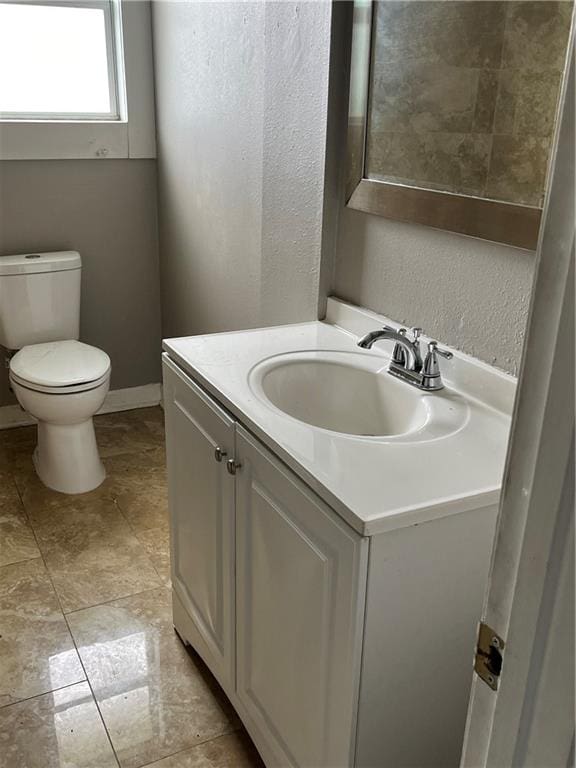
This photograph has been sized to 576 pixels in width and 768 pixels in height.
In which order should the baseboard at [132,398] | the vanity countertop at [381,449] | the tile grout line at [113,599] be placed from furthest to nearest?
the baseboard at [132,398] → the tile grout line at [113,599] → the vanity countertop at [381,449]

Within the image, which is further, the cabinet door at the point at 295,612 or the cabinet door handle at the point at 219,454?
the cabinet door handle at the point at 219,454

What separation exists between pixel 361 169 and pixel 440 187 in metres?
0.29

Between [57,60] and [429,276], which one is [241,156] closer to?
[429,276]

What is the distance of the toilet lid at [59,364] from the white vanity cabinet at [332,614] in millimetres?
1052

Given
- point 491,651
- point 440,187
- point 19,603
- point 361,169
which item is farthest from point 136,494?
point 491,651

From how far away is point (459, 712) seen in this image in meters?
1.27

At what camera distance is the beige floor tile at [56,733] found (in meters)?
1.57

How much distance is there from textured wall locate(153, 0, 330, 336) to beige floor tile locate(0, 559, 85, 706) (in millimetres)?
1027

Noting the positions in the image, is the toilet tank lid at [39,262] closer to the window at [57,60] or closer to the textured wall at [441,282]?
the window at [57,60]

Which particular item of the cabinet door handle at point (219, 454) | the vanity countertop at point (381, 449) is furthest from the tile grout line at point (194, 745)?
the vanity countertop at point (381, 449)

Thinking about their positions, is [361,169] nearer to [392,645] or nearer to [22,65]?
[392,645]

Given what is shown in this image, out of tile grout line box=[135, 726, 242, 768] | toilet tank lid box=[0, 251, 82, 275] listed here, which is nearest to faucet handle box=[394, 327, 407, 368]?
tile grout line box=[135, 726, 242, 768]

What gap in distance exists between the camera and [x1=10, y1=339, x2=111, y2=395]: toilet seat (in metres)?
2.47

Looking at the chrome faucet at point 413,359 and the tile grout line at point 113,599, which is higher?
the chrome faucet at point 413,359
